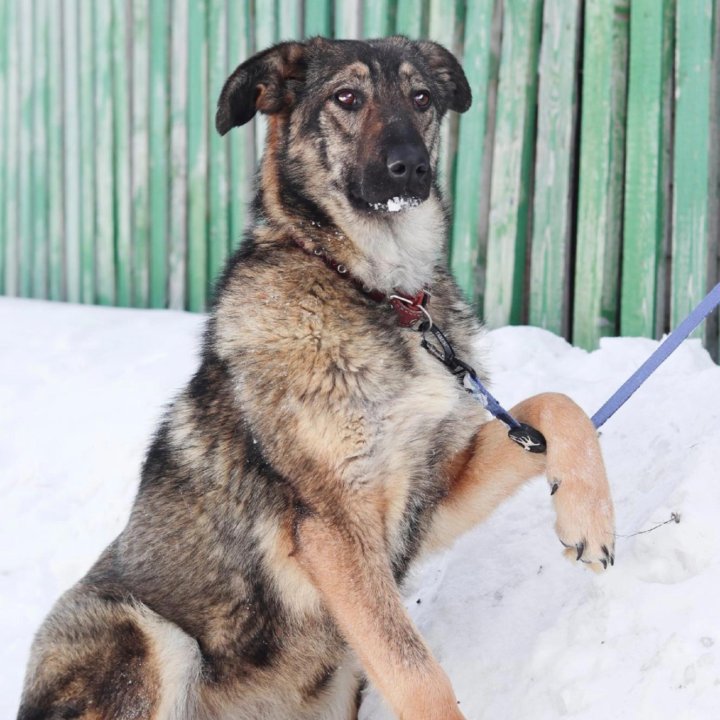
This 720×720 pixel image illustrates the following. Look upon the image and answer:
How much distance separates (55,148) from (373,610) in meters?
6.23

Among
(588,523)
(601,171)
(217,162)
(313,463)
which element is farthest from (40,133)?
(588,523)

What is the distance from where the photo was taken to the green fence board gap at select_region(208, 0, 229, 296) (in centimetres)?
683

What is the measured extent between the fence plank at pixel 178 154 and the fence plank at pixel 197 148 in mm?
59

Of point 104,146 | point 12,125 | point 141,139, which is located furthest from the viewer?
point 12,125

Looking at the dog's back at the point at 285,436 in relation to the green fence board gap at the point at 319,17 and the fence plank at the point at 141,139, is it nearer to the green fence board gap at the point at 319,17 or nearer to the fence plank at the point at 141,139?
the green fence board gap at the point at 319,17

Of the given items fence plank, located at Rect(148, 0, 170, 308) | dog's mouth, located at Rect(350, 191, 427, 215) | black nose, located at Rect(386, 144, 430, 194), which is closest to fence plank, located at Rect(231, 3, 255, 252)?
fence plank, located at Rect(148, 0, 170, 308)

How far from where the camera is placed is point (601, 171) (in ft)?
17.3

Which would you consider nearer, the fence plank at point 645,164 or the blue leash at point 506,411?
the blue leash at point 506,411

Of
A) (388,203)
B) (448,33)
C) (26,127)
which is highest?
(448,33)

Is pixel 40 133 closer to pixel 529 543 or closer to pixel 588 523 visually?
pixel 529 543

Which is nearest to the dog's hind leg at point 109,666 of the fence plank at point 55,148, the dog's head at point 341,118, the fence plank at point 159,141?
the dog's head at point 341,118

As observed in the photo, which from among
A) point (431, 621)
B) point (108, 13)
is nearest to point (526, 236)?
point (431, 621)

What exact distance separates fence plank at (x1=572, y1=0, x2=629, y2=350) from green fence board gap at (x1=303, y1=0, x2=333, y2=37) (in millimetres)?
1774

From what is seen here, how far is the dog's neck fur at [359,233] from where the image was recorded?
11.2 ft
